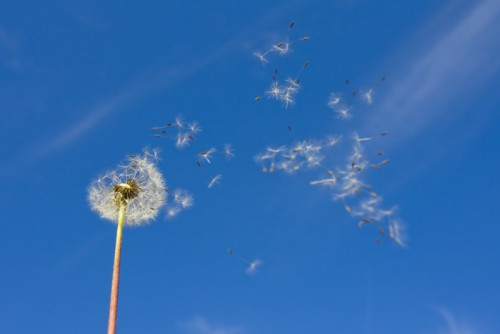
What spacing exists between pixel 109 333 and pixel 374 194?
6151mm

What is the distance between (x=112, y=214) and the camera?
52.6 feet

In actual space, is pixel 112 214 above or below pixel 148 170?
below

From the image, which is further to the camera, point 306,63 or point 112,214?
point 112,214

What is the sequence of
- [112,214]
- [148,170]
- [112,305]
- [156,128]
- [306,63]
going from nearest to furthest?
1. [112,305]
2. [306,63]
3. [156,128]
4. [112,214]
5. [148,170]

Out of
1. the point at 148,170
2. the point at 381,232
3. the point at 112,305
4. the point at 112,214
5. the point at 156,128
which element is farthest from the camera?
the point at 148,170

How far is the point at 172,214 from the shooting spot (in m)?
17.5

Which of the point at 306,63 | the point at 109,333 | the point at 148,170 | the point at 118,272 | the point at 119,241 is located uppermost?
the point at 148,170

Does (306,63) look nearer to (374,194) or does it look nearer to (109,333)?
(374,194)

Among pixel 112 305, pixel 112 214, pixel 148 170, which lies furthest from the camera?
pixel 148 170

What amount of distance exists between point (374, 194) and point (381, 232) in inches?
54.7

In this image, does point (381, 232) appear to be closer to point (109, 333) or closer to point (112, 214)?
point (109, 333)

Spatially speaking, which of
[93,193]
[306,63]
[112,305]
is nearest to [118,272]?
[112,305]

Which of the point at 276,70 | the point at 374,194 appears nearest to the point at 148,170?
the point at 276,70

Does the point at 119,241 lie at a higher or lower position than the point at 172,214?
lower
